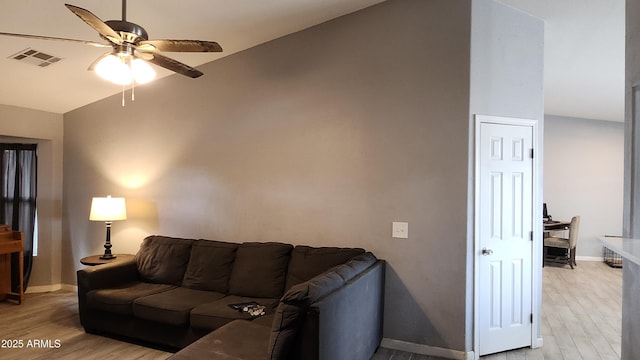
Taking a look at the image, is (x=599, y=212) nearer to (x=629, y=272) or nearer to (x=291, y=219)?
(x=629, y=272)

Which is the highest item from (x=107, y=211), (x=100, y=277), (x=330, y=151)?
(x=330, y=151)

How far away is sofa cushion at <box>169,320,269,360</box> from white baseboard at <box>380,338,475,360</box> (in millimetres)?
1269

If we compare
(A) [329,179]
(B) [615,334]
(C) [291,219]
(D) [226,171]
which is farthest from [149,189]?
(B) [615,334]

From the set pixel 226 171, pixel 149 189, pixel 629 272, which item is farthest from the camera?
pixel 149 189

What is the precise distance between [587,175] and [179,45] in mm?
7648

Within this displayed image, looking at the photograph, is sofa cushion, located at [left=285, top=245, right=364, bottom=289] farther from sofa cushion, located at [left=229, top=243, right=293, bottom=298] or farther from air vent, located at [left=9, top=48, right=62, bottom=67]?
air vent, located at [left=9, top=48, right=62, bottom=67]

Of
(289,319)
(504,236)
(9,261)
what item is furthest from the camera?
(9,261)

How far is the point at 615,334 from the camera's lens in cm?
368

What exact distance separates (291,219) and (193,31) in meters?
2.01

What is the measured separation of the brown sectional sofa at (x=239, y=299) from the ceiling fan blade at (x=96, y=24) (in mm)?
1758

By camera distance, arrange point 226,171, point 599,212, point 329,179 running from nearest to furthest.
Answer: point 329,179
point 226,171
point 599,212

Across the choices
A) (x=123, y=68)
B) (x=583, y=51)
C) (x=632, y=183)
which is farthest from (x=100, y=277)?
(x=583, y=51)

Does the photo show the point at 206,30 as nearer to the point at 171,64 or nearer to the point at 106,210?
the point at 171,64

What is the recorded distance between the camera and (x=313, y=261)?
11.2 feet
